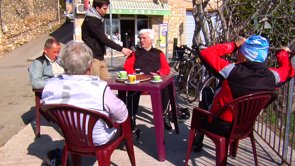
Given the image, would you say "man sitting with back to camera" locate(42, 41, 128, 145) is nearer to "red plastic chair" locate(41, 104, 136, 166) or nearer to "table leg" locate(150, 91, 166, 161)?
"red plastic chair" locate(41, 104, 136, 166)

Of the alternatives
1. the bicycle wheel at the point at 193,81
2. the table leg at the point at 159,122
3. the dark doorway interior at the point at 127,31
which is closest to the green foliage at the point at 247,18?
the bicycle wheel at the point at 193,81

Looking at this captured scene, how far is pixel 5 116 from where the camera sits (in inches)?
256

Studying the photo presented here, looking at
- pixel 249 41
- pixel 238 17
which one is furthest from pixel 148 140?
pixel 238 17

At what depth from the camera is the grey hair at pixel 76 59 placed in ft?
8.53

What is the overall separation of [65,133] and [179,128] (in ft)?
7.70

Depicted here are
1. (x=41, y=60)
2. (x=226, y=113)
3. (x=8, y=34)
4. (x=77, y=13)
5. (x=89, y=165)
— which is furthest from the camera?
(x=8, y=34)

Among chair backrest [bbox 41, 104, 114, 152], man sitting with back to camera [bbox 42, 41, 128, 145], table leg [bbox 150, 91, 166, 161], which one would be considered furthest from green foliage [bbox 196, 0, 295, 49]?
chair backrest [bbox 41, 104, 114, 152]

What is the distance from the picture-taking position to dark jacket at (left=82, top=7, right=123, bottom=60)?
4.59 metres

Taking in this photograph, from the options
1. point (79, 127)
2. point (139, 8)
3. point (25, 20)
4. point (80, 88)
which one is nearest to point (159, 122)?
point (79, 127)

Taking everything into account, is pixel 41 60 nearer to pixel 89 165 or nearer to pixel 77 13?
pixel 89 165

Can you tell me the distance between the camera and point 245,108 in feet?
9.15

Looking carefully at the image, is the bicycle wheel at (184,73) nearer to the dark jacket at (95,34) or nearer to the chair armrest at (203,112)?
the dark jacket at (95,34)

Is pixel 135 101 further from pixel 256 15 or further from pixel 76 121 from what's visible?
pixel 256 15

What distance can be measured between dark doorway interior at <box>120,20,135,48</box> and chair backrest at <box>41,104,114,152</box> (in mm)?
18251
